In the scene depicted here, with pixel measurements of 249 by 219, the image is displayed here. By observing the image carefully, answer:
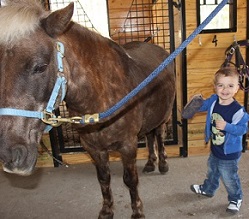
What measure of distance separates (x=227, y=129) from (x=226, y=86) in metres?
0.25

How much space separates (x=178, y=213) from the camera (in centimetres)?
191

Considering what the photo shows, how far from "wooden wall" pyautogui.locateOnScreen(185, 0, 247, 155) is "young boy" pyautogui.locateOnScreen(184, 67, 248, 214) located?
812mm

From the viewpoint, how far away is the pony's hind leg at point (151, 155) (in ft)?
8.21

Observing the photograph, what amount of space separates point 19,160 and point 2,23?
0.48 metres

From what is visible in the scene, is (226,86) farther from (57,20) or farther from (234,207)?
(57,20)

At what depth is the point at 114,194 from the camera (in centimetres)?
219

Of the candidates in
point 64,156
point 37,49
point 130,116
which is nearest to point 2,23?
point 37,49

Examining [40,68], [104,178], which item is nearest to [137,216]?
[104,178]

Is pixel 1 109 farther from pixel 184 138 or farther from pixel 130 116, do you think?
pixel 184 138

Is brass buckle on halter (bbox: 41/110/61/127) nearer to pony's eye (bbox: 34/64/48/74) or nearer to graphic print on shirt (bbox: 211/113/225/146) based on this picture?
pony's eye (bbox: 34/64/48/74)

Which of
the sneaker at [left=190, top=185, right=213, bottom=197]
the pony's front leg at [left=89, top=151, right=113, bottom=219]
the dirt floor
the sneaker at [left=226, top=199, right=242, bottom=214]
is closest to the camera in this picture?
the pony's front leg at [left=89, top=151, right=113, bottom=219]

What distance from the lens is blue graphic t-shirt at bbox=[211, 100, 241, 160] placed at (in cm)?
167

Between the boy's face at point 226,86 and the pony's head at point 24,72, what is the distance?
3.30 ft

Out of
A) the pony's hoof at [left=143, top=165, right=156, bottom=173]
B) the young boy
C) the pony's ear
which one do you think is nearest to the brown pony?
the pony's ear
